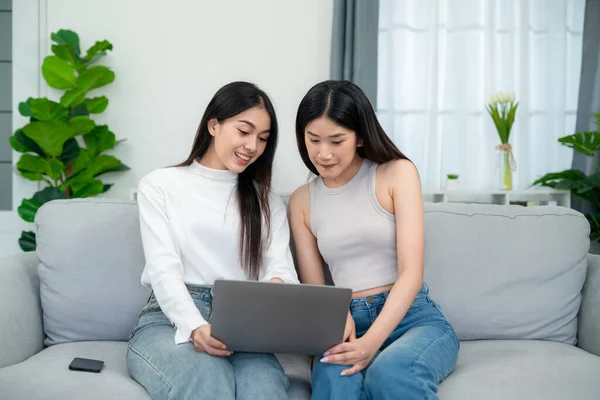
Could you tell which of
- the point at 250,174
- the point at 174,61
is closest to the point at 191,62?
the point at 174,61

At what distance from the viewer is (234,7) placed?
148 inches

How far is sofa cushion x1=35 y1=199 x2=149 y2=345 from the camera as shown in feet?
5.65

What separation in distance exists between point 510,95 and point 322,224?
2214 mm

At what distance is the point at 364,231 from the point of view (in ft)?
5.33

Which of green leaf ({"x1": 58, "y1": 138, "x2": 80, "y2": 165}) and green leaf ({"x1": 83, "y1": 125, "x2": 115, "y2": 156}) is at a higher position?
green leaf ({"x1": 83, "y1": 125, "x2": 115, "y2": 156})

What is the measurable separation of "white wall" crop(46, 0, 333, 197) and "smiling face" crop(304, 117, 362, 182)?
2112 mm

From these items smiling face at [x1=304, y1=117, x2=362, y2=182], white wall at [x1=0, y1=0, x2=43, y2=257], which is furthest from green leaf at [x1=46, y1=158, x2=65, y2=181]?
smiling face at [x1=304, y1=117, x2=362, y2=182]

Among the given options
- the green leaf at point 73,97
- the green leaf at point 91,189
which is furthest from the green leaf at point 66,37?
the green leaf at point 91,189

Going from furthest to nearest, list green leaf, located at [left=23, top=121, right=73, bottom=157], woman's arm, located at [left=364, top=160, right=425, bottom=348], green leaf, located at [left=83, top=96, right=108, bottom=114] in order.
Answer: green leaf, located at [left=83, top=96, right=108, bottom=114]
green leaf, located at [left=23, top=121, right=73, bottom=157]
woman's arm, located at [left=364, top=160, right=425, bottom=348]

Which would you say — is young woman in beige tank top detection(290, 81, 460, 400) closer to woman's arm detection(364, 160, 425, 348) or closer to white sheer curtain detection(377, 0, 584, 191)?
woman's arm detection(364, 160, 425, 348)

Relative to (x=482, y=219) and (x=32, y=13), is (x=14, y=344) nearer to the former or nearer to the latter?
(x=482, y=219)

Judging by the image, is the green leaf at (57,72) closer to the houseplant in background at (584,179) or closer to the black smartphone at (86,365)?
the black smartphone at (86,365)

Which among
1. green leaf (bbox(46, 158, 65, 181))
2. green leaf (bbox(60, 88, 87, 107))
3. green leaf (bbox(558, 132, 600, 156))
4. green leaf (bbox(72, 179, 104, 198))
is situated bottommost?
green leaf (bbox(72, 179, 104, 198))

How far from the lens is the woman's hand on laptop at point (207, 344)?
1384mm
